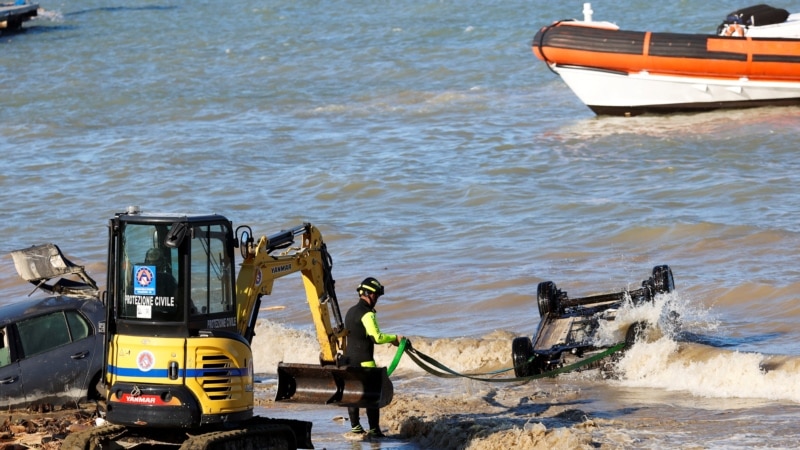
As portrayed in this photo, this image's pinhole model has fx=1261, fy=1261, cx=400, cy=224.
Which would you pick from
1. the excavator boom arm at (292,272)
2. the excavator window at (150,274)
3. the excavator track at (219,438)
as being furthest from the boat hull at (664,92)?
the excavator window at (150,274)

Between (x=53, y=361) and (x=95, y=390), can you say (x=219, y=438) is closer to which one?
(x=95, y=390)

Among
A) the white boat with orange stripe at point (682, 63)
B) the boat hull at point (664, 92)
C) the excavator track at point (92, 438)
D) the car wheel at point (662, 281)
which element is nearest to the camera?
the excavator track at point (92, 438)

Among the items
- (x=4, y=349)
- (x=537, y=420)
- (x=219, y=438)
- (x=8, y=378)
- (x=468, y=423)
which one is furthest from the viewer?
(x=4, y=349)

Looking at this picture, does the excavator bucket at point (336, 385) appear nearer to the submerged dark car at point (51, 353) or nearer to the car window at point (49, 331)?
the submerged dark car at point (51, 353)

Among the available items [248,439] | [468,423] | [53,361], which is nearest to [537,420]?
[468,423]

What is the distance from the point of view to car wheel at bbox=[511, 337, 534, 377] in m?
11.9

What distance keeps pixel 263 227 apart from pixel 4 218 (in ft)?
17.7

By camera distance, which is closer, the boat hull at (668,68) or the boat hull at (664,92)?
the boat hull at (668,68)

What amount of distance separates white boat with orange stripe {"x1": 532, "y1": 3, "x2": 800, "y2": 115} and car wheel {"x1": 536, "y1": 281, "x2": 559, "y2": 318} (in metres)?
14.4

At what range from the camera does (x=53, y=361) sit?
11.8 meters

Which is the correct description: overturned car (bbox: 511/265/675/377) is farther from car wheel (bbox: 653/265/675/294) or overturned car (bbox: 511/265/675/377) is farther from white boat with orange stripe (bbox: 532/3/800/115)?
white boat with orange stripe (bbox: 532/3/800/115)

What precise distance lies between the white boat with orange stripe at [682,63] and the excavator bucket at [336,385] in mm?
18166

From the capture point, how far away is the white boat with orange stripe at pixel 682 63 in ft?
85.8

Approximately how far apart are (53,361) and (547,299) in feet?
16.5
